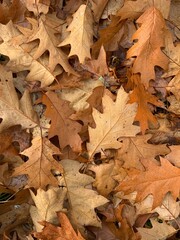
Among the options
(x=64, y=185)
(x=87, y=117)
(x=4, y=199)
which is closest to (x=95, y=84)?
(x=87, y=117)

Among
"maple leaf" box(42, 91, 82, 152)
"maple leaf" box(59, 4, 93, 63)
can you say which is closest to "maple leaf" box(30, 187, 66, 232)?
"maple leaf" box(42, 91, 82, 152)

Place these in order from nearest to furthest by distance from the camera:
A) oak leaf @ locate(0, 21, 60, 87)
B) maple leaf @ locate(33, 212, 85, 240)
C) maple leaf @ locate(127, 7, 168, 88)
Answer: maple leaf @ locate(33, 212, 85, 240) < maple leaf @ locate(127, 7, 168, 88) < oak leaf @ locate(0, 21, 60, 87)

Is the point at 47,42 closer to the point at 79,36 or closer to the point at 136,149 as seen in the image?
the point at 79,36

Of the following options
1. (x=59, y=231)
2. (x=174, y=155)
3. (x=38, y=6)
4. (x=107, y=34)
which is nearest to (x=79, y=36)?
(x=107, y=34)

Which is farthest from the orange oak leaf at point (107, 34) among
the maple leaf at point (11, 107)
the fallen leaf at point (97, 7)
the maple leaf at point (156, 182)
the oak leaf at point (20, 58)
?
the maple leaf at point (156, 182)

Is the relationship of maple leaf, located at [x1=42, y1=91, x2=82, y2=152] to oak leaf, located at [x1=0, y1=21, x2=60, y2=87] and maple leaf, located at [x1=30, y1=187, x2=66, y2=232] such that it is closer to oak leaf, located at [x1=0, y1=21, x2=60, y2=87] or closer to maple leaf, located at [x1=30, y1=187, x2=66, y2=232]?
oak leaf, located at [x1=0, y1=21, x2=60, y2=87]

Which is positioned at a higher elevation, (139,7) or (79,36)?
(139,7)

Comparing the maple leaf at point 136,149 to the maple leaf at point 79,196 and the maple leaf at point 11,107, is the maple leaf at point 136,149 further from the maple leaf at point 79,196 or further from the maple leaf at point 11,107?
the maple leaf at point 11,107

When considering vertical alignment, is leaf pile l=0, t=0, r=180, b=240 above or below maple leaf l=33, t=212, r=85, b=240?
above

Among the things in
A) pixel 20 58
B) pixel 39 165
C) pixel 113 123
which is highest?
pixel 20 58
